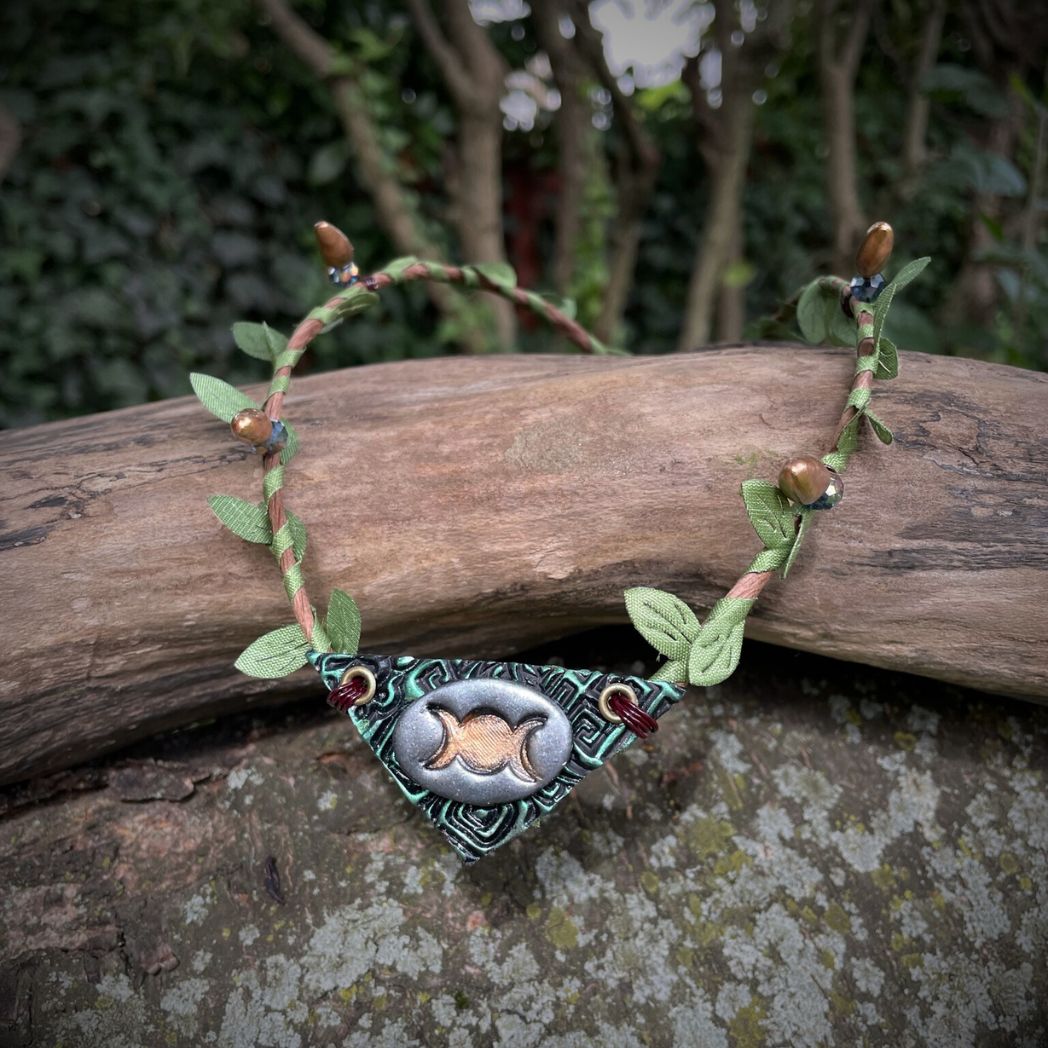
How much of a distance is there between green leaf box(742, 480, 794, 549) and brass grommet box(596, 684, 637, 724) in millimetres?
258

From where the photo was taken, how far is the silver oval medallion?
103 centimetres

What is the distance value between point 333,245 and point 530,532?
1.85 feet

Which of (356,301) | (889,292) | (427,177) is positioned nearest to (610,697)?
(889,292)

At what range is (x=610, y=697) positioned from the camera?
1.03 meters

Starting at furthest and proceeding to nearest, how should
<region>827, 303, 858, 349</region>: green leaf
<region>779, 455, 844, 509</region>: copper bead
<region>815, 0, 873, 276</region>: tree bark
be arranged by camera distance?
<region>815, 0, 873, 276</region>: tree bark < <region>827, 303, 858, 349</region>: green leaf < <region>779, 455, 844, 509</region>: copper bead

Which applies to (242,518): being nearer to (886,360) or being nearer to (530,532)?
(530,532)

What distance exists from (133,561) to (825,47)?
108 inches

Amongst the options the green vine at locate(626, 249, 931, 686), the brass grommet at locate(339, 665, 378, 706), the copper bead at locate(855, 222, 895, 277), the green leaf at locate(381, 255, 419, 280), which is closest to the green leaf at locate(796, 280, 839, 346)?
the copper bead at locate(855, 222, 895, 277)

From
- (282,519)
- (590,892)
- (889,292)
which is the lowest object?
(590,892)

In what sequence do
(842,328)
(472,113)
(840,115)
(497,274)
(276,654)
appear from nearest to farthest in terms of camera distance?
1. (276,654)
2. (842,328)
3. (497,274)
4. (472,113)
5. (840,115)

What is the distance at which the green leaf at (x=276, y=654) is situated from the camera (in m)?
1.07

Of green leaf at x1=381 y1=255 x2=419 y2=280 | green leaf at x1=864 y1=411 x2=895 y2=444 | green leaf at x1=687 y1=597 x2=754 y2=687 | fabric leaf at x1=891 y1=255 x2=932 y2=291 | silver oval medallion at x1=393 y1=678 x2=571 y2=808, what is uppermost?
fabric leaf at x1=891 y1=255 x2=932 y2=291

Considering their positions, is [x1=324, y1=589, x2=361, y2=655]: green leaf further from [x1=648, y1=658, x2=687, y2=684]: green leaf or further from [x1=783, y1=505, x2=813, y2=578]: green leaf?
[x1=783, y1=505, x2=813, y2=578]: green leaf

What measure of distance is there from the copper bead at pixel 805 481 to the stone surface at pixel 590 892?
449 mm
